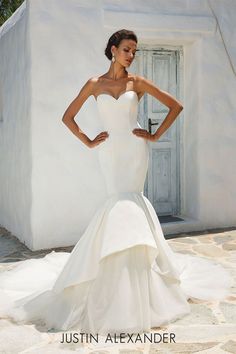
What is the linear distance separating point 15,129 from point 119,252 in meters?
3.92

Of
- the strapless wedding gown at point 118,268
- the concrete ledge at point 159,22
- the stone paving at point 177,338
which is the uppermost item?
the concrete ledge at point 159,22

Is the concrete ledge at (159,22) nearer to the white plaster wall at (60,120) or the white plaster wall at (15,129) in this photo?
the white plaster wall at (60,120)

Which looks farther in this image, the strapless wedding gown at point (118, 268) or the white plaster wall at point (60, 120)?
the white plaster wall at point (60, 120)

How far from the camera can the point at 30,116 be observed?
6188mm

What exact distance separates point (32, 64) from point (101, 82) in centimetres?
251

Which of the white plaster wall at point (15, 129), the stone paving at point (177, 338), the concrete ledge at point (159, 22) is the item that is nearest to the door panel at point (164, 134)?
the concrete ledge at point (159, 22)

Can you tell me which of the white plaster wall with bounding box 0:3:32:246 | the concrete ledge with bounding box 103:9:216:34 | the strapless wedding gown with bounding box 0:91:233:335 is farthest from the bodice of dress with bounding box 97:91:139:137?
the concrete ledge with bounding box 103:9:216:34

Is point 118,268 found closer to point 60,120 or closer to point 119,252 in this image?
point 119,252

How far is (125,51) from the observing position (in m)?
3.82

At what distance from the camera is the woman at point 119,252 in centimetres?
352

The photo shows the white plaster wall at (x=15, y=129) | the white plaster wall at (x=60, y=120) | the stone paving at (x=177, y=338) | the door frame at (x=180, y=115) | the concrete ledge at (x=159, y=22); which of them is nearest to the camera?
the stone paving at (x=177, y=338)

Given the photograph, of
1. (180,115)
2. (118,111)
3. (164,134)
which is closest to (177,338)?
(118,111)

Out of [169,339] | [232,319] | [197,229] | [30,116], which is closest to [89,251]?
[169,339]

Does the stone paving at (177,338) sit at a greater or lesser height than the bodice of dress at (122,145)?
lesser
